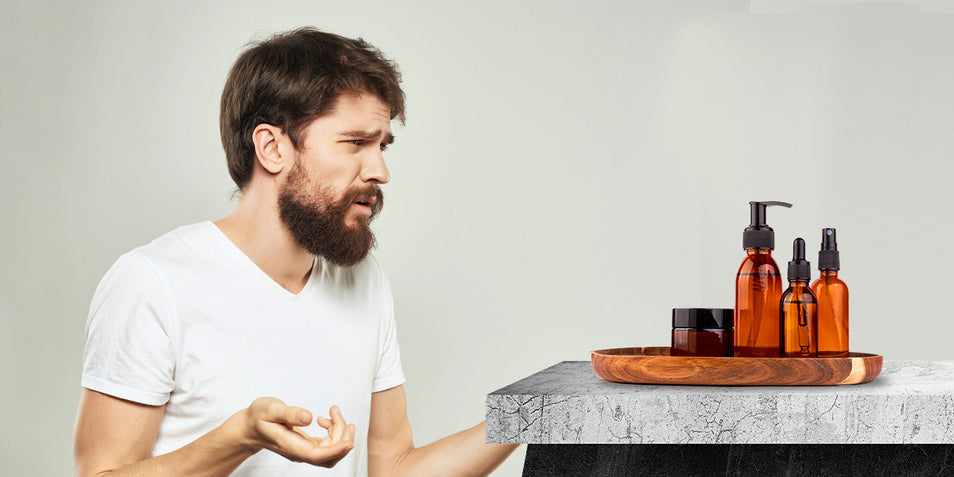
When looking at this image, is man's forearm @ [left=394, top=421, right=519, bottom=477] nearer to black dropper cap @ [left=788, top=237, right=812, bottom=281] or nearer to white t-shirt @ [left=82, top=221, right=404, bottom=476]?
white t-shirt @ [left=82, top=221, right=404, bottom=476]

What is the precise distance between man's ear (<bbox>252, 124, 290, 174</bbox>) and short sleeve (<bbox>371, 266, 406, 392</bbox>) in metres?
0.32

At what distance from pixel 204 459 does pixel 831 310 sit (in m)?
0.79

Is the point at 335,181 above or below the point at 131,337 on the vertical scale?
above

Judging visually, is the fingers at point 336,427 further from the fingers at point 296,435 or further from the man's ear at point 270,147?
the man's ear at point 270,147

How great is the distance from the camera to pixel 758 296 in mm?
1032

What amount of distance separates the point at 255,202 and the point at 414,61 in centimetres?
125

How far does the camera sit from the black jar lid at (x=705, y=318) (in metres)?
A: 0.96

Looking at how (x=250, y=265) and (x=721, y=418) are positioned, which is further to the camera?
(x=250, y=265)

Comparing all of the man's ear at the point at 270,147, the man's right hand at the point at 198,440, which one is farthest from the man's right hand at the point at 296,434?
the man's ear at the point at 270,147

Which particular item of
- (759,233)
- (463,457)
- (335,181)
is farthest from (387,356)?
(759,233)

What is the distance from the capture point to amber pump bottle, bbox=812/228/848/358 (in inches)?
41.0

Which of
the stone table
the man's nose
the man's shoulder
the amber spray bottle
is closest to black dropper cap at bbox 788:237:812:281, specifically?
the amber spray bottle

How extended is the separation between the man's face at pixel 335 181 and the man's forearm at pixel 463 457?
13.7 inches

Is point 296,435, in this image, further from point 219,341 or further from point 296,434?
point 219,341
